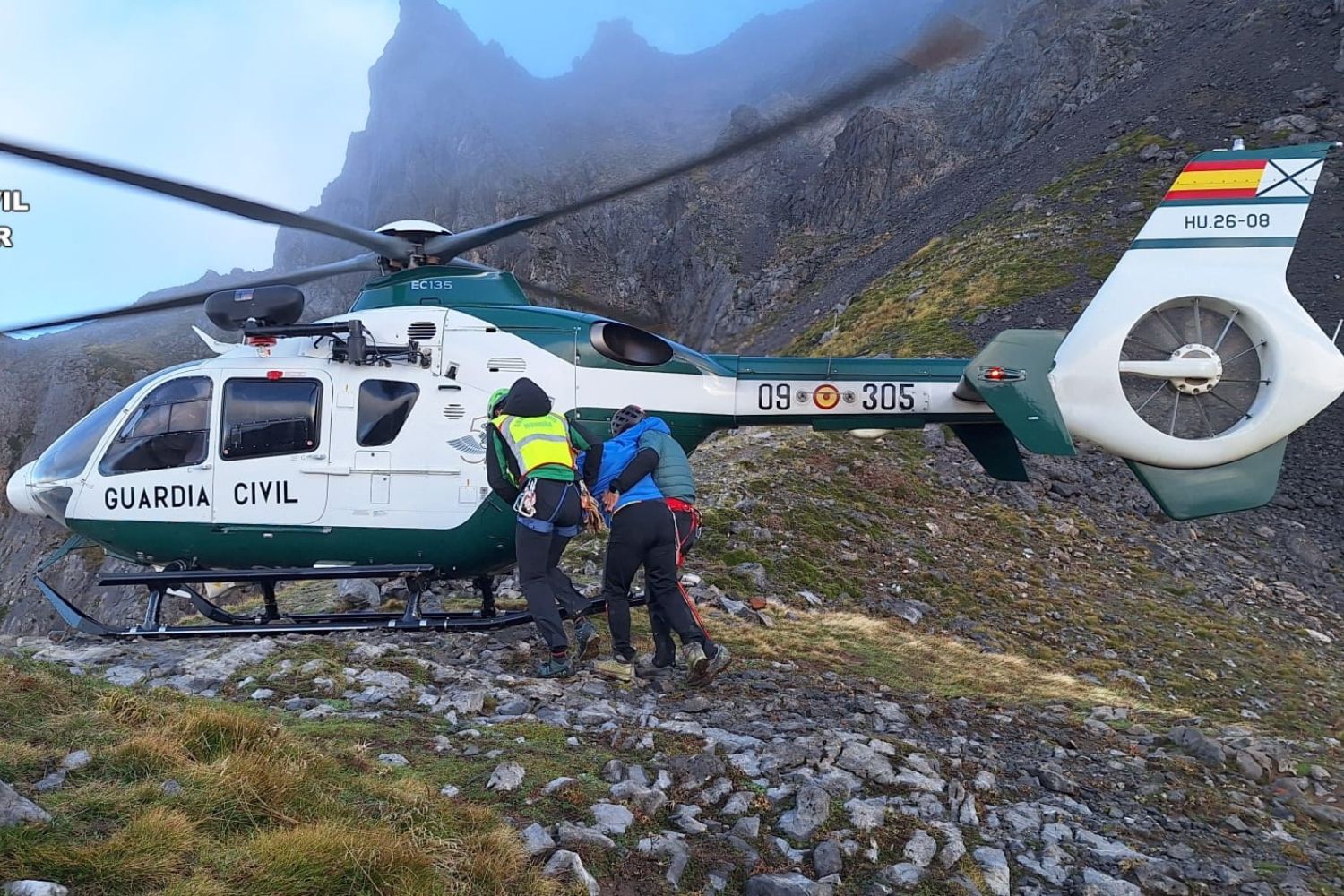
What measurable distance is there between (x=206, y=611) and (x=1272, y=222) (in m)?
10.6

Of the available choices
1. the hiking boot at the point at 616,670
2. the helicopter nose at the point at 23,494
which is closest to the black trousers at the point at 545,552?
the hiking boot at the point at 616,670

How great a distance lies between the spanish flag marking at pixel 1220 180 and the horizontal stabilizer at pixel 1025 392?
1.95m

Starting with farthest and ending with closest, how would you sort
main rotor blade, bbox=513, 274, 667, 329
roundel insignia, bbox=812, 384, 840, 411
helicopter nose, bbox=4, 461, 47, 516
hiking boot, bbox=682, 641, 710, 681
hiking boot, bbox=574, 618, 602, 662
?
main rotor blade, bbox=513, 274, 667, 329 → roundel insignia, bbox=812, 384, 840, 411 → helicopter nose, bbox=4, 461, 47, 516 → hiking boot, bbox=574, 618, 602, 662 → hiking boot, bbox=682, 641, 710, 681

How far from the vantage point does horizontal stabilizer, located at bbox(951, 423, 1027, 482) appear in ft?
26.6

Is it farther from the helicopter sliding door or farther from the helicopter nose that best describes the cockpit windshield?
the helicopter sliding door

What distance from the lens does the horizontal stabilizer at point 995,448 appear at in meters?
8.10

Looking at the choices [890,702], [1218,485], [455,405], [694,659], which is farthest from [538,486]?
[1218,485]

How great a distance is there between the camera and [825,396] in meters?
7.84

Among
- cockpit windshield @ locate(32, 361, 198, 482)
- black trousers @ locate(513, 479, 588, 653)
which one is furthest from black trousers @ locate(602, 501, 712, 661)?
cockpit windshield @ locate(32, 361, 198, 482)

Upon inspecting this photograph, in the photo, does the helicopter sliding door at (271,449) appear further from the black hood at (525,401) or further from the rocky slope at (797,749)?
the black hood at (525,401)

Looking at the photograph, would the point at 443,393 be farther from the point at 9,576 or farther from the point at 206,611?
the point at 9,576

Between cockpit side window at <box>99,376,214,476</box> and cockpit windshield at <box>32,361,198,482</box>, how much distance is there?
200 millimetres

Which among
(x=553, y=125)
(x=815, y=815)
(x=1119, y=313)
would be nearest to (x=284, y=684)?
(x=815, y=815)

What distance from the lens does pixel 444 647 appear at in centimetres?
688
